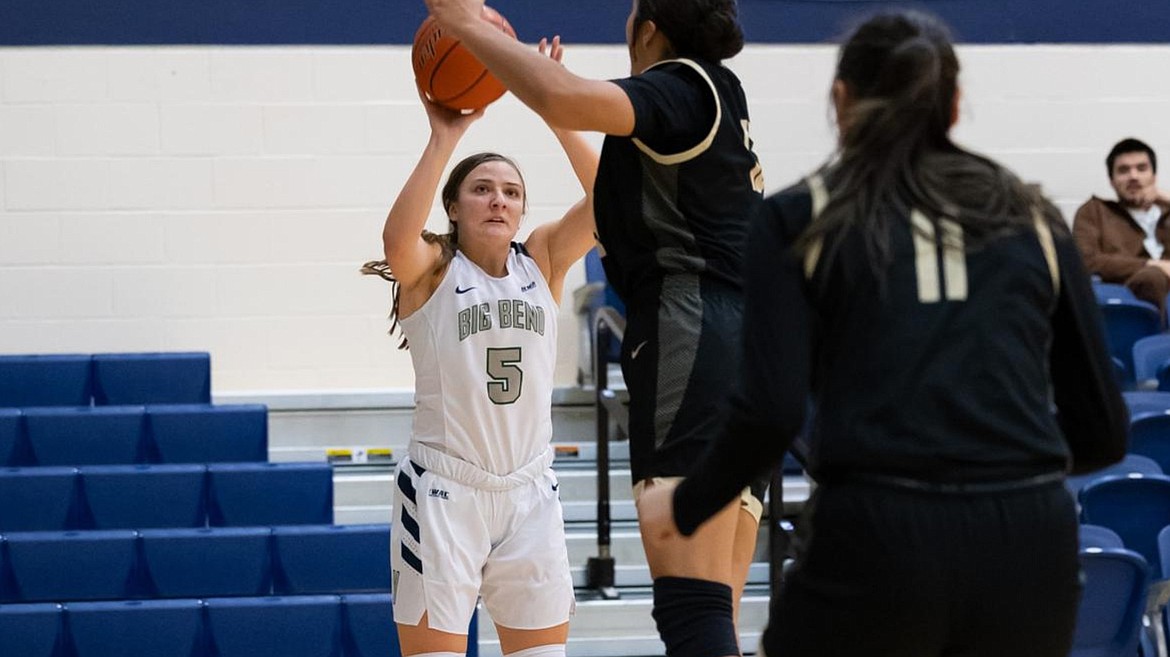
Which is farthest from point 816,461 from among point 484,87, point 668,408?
point 484,87

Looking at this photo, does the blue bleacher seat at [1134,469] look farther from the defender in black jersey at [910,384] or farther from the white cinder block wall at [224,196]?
the defender in black jersey at [910,384]

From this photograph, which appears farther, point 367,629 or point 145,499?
point 145,499

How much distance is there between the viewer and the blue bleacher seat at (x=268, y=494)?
5.66 m

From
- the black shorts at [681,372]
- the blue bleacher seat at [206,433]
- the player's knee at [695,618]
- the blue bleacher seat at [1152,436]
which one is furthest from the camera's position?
the blue bleacher seat at [206,433]

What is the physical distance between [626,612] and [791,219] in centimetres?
379

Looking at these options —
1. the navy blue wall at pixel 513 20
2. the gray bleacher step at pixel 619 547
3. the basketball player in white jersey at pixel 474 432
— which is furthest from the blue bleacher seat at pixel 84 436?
the basketball player in white jersey at pixel 474 432

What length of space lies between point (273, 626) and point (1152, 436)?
316cm

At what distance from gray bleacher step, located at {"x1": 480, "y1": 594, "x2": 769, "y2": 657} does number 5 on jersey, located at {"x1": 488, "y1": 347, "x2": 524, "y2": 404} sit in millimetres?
2031

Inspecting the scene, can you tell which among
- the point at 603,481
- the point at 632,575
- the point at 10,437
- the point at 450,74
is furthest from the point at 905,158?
the point at 10,437

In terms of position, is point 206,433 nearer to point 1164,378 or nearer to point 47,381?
point 47,381

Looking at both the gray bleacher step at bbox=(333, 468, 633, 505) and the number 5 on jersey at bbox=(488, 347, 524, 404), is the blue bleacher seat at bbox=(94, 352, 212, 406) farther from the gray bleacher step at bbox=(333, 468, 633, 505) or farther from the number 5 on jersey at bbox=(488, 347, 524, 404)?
the number 5 on jersey at bbox=(488, 347, 524, 404)

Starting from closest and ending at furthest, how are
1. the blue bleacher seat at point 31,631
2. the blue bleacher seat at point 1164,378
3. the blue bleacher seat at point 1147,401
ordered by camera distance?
the blue bleacher seat at point 31,631 → the blue bleacher seat at point 1147,401 → the blue bleacher seat at point 1164,378

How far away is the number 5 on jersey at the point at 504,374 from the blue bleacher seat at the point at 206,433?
2664 mm

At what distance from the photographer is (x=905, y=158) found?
199 centimetres
